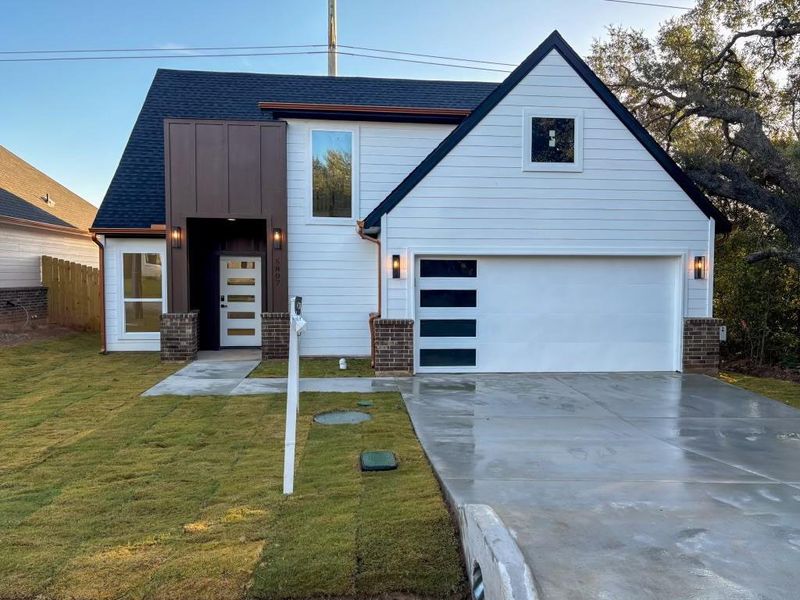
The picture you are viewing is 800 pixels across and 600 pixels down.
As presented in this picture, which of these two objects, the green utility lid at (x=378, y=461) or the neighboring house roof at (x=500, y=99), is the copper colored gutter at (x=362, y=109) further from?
the green utility lid at (x=378, y=461)

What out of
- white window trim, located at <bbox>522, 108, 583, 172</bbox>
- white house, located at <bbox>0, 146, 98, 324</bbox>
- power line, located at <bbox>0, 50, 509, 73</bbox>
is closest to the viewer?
white window trim, located at <bbox>522, 108, 583, 172</bbox>

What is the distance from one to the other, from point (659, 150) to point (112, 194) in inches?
443

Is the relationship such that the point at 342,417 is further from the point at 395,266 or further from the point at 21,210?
Result: the point at 21,210

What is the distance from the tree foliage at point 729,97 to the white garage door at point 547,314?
7.01ft

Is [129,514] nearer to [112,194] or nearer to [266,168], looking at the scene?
[266,168]

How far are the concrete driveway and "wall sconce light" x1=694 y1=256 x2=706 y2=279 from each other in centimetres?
233

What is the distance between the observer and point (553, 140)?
917 cm

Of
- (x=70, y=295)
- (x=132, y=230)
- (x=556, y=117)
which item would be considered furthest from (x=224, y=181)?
(x=70, y=295)

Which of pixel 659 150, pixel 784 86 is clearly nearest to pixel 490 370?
pixel 659 150

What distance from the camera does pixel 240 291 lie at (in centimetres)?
1214

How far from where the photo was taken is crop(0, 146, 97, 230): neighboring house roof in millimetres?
15566

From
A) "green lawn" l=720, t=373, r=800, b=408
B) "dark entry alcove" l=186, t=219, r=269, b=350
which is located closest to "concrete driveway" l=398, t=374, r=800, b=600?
"green lawn" l=720, t=373, r=800, b=408

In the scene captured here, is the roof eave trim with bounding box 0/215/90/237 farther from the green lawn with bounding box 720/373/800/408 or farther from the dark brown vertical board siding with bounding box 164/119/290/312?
the green lawn with bounding box 720/373/800/408

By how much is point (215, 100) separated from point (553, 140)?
8436 millimetres
